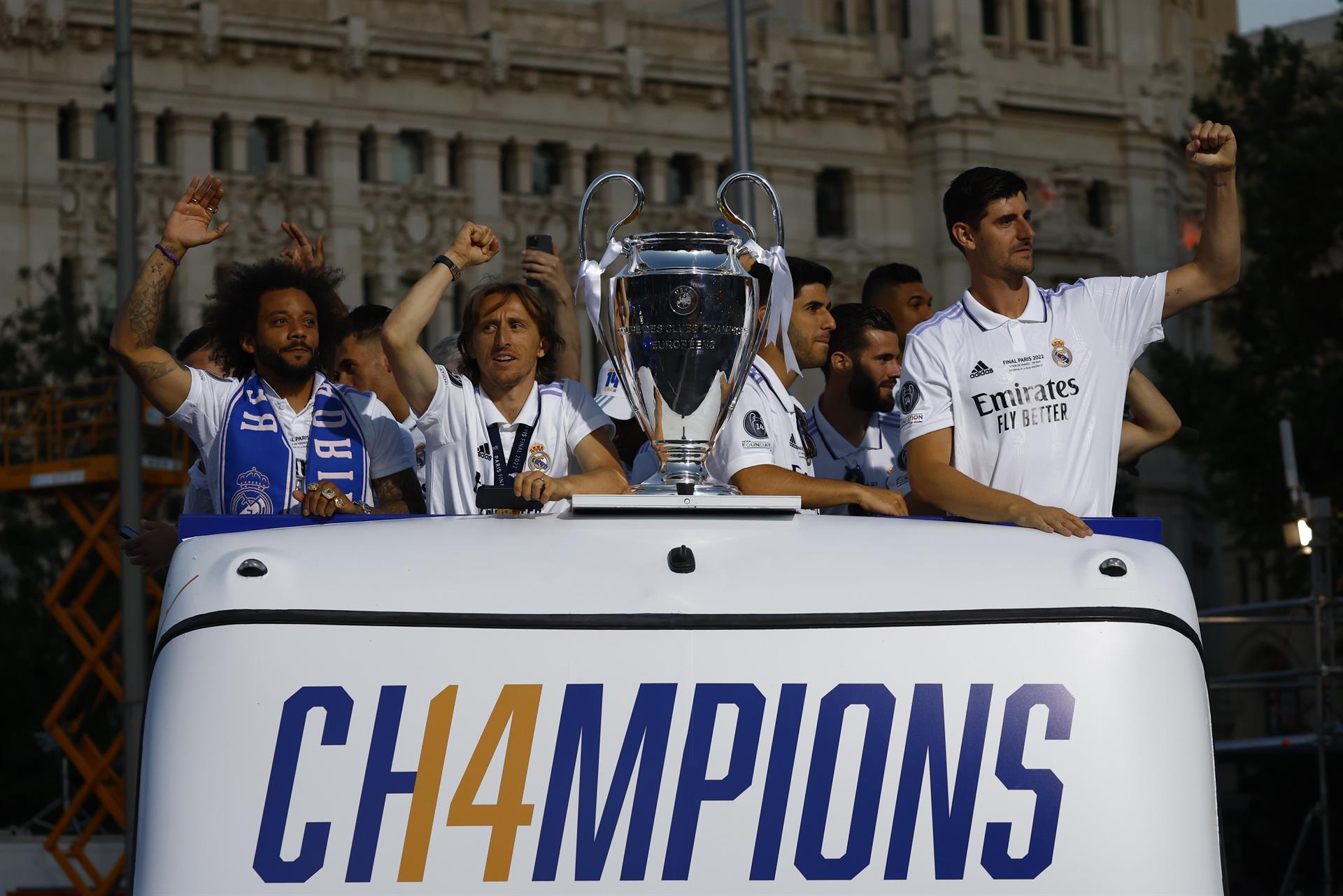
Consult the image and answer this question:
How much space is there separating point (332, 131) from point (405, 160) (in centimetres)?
216

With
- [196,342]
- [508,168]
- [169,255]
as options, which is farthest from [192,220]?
[508,168]

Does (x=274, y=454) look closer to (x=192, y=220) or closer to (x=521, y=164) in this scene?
(x=192, y=220)

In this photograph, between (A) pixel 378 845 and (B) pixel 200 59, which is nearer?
(A) pixel 378 845

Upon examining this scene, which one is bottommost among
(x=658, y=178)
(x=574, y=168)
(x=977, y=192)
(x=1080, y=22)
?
(x=977, y=192)

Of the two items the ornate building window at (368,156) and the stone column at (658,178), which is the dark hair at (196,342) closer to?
the ornate building window at (368,156)

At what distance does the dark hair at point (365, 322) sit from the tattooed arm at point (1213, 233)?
104 inches

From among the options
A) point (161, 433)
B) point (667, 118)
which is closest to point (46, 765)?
point (161, 433)

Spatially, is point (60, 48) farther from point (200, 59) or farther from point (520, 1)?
point (520, 1)

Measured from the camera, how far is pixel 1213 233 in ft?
18.8

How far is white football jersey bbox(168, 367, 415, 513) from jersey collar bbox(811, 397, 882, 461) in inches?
68.9

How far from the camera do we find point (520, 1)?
4988 cm

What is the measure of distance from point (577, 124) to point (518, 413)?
45365 millimetres

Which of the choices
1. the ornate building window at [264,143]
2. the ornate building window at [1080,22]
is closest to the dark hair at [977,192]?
the ornate building window at [264,143]

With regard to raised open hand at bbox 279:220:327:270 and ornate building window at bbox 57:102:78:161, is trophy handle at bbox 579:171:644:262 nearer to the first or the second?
raised open hand at bbox 279:220:327:270
